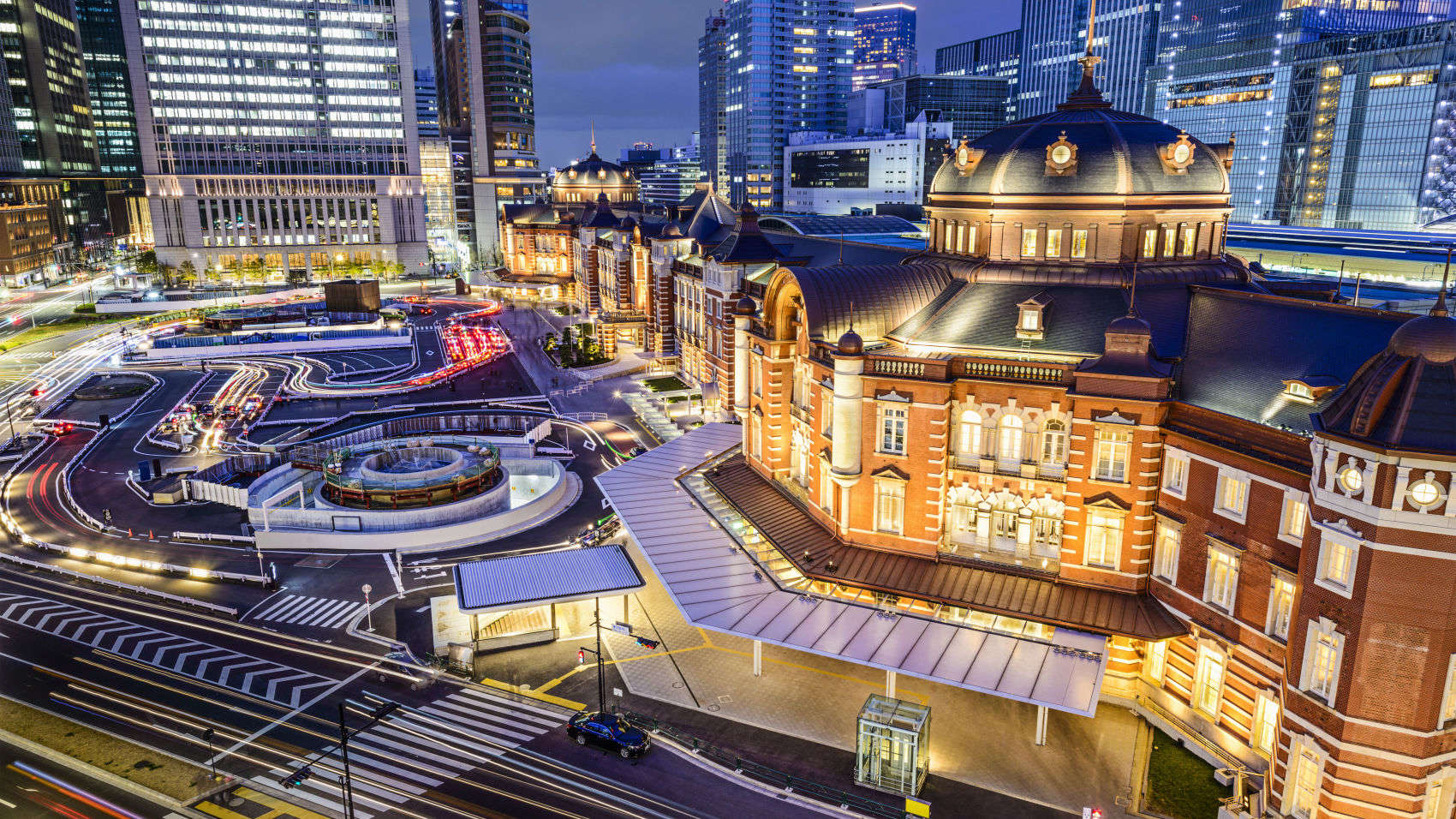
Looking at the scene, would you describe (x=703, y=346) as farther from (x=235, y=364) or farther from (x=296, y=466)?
(x=235, y=364)

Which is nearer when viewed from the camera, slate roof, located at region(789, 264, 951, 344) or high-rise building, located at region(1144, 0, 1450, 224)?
slate roof, located at region(789, 264, 951, 344)

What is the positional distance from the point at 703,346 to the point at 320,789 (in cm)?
6888

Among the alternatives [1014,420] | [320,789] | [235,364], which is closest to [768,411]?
[1014,420]

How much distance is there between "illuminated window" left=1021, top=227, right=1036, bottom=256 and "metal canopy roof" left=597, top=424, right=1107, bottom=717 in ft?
77.9

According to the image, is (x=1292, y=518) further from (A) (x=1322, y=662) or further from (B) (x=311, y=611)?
(B) (x=311, y=611)

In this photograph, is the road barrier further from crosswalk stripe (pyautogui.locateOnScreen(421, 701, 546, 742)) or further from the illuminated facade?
the illuminated facade

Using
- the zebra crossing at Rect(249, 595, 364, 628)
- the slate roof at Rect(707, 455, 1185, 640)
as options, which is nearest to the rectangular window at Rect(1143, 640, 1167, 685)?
the slate roof at Rect(707, 455, 1185, 640)

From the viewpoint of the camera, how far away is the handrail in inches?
1503

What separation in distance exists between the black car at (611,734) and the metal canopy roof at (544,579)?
891 centimetres

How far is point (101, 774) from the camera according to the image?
135ft

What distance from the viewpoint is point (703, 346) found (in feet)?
338

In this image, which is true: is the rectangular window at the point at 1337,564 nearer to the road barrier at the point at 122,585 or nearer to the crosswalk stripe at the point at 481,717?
the crosswalk stripe at the point at 481,717

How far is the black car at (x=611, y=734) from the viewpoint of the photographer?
4178 cm

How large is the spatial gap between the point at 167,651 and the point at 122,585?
37.0 ft
